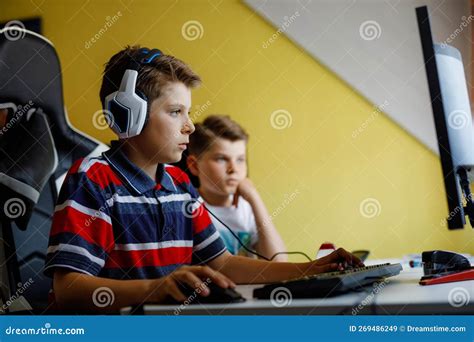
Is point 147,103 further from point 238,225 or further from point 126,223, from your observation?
point 238,225

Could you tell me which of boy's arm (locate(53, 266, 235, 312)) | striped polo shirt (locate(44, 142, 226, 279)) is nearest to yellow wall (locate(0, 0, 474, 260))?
striped polo shirt (locate(44, 142, 226, 279))

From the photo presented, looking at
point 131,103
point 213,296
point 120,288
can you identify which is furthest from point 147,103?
point 213,296

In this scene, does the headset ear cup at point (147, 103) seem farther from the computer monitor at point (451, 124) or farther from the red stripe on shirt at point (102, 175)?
the computer monitor at point (451, 124)

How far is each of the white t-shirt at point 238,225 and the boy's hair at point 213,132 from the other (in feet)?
0.47

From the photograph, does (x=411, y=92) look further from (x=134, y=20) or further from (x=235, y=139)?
(x=134, y=20)

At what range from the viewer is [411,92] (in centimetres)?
155

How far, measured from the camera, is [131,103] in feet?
4.29

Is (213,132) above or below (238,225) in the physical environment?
above

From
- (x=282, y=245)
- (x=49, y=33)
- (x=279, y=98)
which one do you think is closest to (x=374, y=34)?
(x=279, y=98)

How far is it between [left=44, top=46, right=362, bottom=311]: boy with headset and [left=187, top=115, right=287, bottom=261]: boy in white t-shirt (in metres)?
0.09

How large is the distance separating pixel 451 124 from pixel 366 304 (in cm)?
41

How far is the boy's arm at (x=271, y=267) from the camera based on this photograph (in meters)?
1.12

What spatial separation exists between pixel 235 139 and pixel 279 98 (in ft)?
0.54

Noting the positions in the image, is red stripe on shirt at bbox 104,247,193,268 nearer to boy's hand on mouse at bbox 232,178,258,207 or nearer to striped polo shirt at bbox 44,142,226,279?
striped polo shirt at bbox 44,142,226,279
